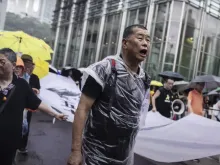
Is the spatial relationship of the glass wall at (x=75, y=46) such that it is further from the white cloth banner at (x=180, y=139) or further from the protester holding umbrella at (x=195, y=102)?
the white cloth banner at (x=180, y=139)

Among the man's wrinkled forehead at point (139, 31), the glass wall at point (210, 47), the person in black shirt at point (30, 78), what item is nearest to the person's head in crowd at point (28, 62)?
the person in black shirt at point (30, 78)

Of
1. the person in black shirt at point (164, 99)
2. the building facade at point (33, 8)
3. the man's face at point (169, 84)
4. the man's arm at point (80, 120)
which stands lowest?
the man's arm at point (80, 120)

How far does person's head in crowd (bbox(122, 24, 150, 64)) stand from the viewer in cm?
258

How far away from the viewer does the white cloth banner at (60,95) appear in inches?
239

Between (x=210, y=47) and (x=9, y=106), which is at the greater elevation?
(x=210, y=47)

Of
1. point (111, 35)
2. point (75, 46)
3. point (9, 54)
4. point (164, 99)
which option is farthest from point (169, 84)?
point (75, 46)

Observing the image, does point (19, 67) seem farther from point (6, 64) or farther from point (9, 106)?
point (9, 106)

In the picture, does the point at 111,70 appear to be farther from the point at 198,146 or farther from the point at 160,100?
the point at 160,100

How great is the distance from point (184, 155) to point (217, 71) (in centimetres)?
2375

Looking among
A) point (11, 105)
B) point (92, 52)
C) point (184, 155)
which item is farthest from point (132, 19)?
point (11, 105)

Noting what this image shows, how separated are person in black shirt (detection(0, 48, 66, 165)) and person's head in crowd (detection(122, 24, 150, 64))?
3.74 ft

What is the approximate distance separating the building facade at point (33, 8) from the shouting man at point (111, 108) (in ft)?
123

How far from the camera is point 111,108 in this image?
2.51 meters

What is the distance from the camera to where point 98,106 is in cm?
252
